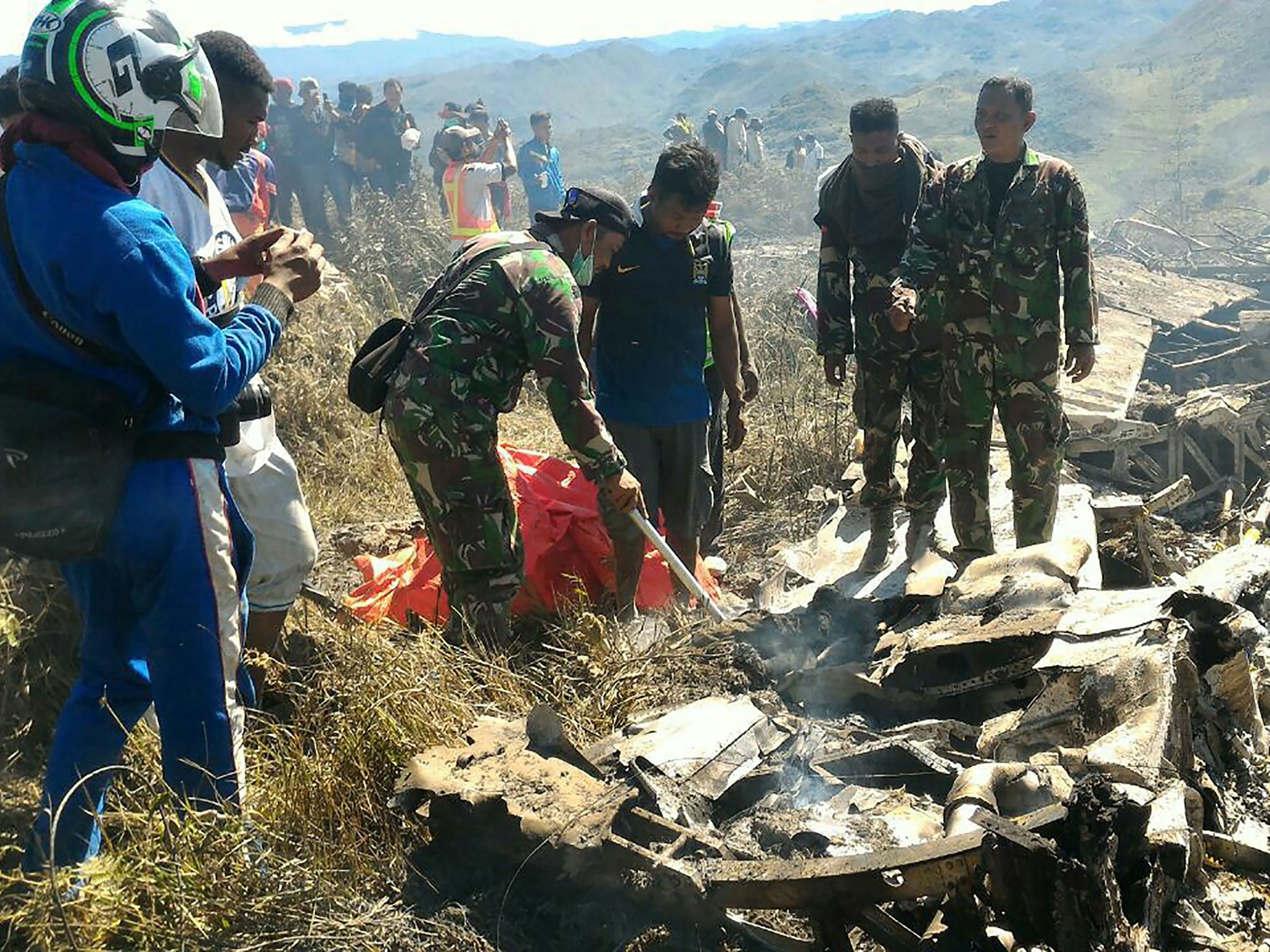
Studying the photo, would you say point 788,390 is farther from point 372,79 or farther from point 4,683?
point 372,79

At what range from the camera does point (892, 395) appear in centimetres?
537

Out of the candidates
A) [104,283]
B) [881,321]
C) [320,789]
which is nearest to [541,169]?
[881,321]

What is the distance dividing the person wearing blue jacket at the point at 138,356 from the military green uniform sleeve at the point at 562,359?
0.92 metres

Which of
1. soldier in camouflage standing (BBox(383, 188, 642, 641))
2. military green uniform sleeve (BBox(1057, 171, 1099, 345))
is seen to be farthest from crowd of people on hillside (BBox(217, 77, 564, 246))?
soldier in camouflage standing (BBox(383, 188, 642, 641))

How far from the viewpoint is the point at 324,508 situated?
6.27 m

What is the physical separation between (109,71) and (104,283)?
1.65 ft

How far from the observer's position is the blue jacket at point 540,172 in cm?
1329

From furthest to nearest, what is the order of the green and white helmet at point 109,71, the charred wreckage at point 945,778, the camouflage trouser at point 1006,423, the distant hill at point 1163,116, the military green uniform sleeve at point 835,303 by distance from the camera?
1. the distant hill at point 1163,116
2. the military green uniform sleeve at point 835,303
3. the camouflage trouser at point 1006,423
4. the green and white helmet at point 109,71
5. the charred wreckage at point 945,778

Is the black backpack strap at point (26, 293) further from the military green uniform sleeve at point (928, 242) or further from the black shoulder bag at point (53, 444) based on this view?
the military green uniform sleeve at point (928, 242)

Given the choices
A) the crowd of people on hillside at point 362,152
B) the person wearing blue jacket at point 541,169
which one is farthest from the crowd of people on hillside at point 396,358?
the person wearing blue jacket at point 541,169

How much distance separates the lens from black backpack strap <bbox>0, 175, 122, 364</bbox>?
7.73 ft

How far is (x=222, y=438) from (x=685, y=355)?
2.56 metres

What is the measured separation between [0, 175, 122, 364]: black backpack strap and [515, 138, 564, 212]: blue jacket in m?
11.1

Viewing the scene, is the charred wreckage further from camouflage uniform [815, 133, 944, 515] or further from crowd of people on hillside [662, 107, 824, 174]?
crowd of people on hillside [662, 107, 824, 174]
